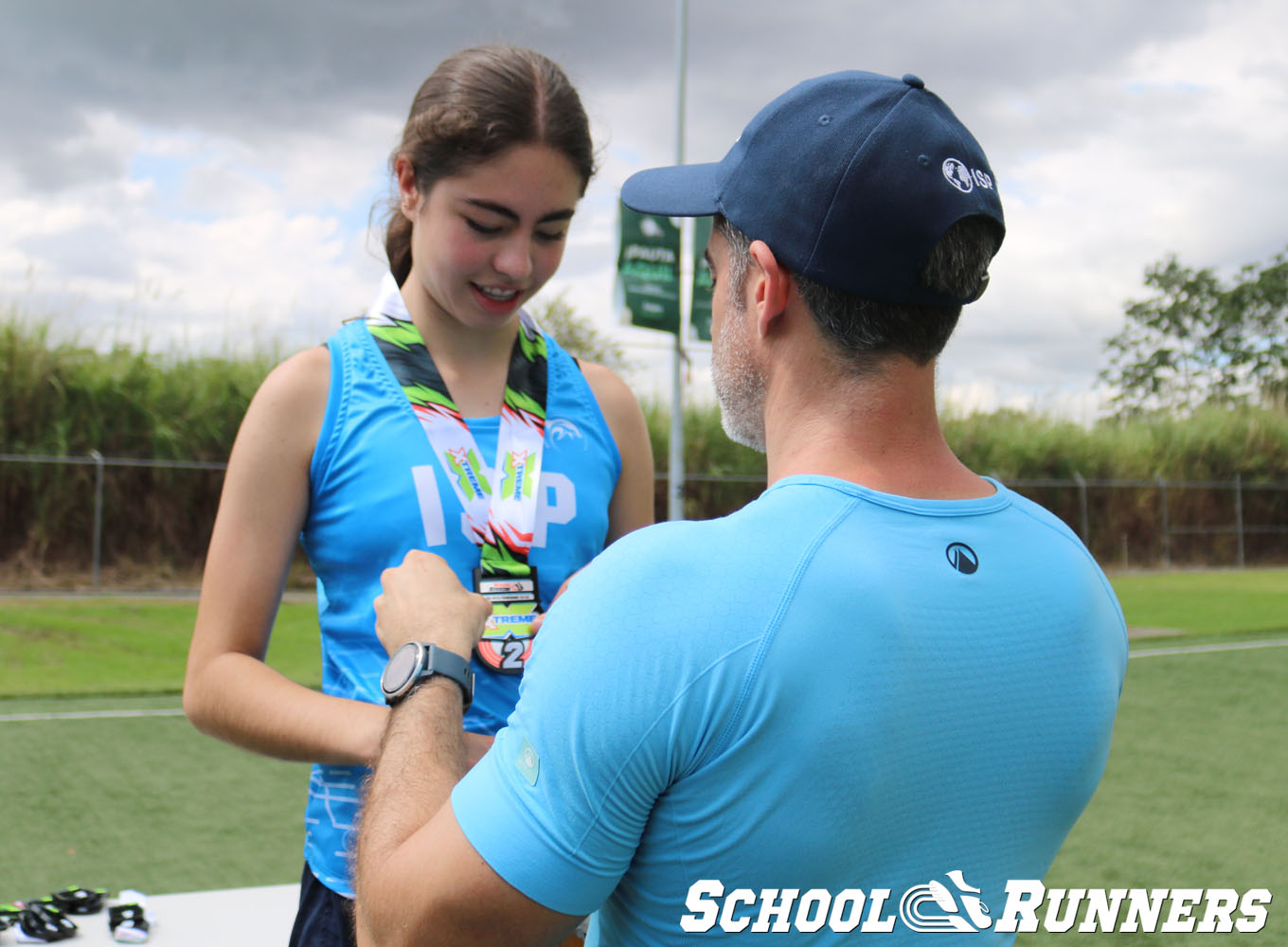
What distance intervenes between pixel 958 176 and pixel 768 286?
0.24m

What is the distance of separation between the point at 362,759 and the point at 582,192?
1.03 meters

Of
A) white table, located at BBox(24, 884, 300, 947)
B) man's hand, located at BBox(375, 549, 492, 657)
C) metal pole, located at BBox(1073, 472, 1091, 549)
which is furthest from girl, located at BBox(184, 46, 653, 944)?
metal pole, located at BBox(1073, 472, 1091, 549)

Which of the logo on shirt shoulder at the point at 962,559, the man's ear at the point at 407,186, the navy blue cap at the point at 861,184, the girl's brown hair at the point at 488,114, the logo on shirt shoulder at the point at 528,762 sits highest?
the girl's brown hair at the point at 488,114

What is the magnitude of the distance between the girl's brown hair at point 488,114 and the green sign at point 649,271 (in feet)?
35.5

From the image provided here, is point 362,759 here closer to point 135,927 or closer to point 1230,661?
point 135,927

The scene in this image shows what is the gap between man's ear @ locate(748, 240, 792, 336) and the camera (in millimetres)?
1204

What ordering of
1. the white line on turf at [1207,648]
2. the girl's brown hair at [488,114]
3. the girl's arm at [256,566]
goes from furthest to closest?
the white line on turf at [1207,648] → the girl's brown hair at [488,114] → the girl's arm at [256,566]

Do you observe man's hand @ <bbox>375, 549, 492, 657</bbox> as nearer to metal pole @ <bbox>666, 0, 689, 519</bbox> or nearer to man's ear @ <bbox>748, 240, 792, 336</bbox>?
man's ear @ <bbox>748, 240, 792, 336</bbox>

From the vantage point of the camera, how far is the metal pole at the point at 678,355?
13570mm

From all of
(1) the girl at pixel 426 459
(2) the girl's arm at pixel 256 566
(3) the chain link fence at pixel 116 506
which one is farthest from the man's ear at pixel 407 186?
(3) the chain link fence at pixel 116 506

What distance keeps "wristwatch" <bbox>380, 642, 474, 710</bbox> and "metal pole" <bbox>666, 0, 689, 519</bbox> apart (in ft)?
39.2

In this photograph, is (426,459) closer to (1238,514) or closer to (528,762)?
(528,762)

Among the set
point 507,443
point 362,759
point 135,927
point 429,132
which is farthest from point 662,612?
point 135,927
